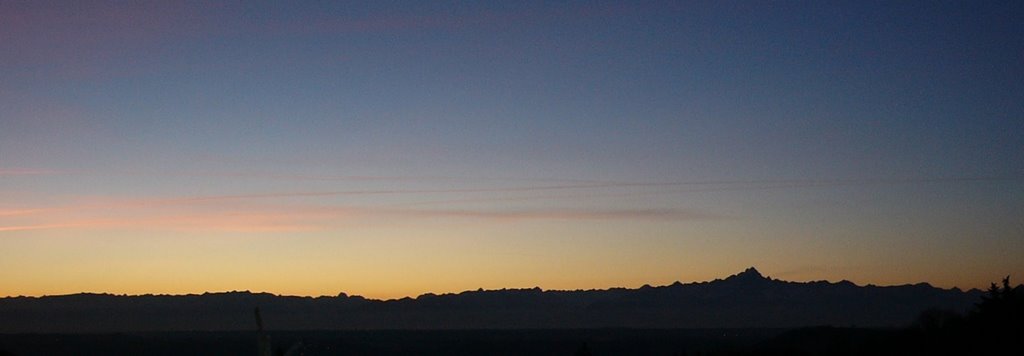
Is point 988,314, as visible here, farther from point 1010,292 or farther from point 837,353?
point 837,353

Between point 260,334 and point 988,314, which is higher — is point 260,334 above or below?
below

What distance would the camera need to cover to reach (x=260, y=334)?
43.5 ft

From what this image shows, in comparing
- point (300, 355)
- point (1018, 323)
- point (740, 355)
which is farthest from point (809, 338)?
point (300, 355)

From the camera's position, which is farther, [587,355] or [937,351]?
[587,355]

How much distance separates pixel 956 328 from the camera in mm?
76562

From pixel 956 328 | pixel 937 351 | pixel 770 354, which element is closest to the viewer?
pixel 937 351

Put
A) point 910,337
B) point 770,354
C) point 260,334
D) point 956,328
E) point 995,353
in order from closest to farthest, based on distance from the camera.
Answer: point 260,334, point 995,353, point 956,328, point 910,337, point 770,354

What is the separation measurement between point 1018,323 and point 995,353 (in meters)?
4.73

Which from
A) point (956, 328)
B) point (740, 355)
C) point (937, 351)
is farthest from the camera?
point (740, 355)

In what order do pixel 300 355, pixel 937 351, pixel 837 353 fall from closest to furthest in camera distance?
1. pixel 300 355
2. pixel 937 351
3. pixel 837 353

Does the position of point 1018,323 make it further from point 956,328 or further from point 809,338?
point 809,338

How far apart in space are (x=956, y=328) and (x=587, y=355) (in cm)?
2373

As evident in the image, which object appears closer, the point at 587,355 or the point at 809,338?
the point at 587,355

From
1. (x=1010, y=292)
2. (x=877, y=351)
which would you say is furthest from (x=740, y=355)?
(x=1010, y=292)
